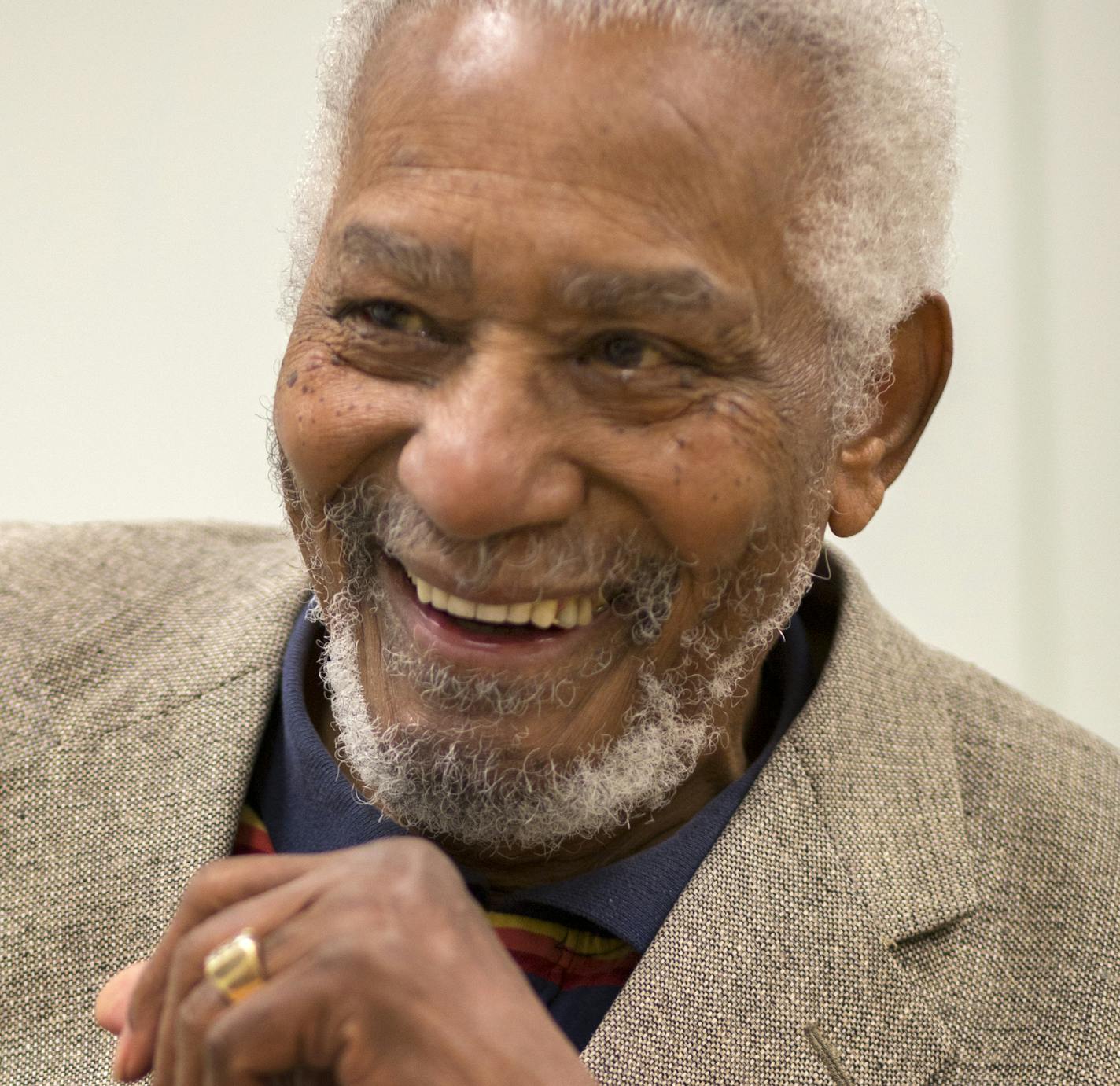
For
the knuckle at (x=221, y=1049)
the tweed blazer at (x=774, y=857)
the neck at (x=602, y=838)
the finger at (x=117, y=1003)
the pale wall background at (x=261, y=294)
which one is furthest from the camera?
the pale wall background at (x=261, y=294)

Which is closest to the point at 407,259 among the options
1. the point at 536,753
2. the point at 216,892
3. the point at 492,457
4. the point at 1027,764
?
the point at 492,457

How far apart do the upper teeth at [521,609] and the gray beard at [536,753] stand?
41 mm

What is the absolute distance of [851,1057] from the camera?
1.21m

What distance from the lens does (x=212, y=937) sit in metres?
0.82

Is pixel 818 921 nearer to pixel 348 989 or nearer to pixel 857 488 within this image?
pixel 857 488

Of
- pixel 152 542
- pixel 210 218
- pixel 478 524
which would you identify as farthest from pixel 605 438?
pixel 210 218

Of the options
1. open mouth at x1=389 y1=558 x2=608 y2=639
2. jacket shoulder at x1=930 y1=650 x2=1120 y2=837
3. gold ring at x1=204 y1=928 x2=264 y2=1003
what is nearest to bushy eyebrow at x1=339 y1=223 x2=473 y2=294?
open mouth at x1=389 y1=558 x2=608 y2=639

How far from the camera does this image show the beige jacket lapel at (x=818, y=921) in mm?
1189

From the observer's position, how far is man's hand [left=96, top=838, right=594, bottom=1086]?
2.61 ft

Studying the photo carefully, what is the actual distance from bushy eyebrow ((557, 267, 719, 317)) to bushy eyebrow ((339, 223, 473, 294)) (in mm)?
80

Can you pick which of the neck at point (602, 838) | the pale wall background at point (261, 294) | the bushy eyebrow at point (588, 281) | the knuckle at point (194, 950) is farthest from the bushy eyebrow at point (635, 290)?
the pale wall background at point (261, 294)

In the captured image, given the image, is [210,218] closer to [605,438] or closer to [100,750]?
[100,750]

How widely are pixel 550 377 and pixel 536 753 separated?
303mm

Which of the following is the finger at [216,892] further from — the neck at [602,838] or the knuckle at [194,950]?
the neck at [602,838]
